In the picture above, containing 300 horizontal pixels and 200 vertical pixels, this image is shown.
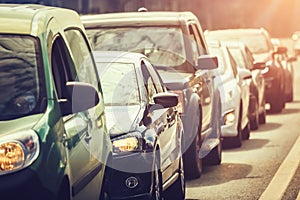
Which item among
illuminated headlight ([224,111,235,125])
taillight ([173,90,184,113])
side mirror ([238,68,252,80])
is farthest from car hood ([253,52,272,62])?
taillight ([173,90,184,113])

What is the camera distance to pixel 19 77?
7.18 meters

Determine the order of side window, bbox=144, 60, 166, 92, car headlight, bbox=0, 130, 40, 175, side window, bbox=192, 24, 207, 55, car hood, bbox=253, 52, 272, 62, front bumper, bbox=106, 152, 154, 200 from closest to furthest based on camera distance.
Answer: car headlight, bbox=0, 130, 40, 175 → front bumper, bbox=106, 152, 154, 200 → side window, bbox=144, 60, 166, 92 → side window, bbox=192, 24, 207, 55 → car hood, bbox=253, 52, 272, 62

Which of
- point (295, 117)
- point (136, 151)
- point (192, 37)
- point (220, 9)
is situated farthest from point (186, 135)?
point (220, 9)

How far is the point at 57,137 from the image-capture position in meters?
6.86

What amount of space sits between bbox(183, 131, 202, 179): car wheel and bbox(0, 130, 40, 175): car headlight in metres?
6.38

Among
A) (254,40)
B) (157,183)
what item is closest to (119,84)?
(157,183)

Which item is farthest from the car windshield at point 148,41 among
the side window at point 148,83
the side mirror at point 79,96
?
the side mirror at point 79,96

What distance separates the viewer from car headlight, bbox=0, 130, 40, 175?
650 cm

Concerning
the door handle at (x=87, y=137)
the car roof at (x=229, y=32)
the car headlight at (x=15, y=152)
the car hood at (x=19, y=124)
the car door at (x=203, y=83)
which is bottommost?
the car roof at (x=229, y=32)

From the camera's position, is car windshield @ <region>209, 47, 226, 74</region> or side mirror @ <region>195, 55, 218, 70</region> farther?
car windshield @ <region>209, 47, 226, 74</region>

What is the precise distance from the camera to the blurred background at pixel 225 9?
37438 millimetres

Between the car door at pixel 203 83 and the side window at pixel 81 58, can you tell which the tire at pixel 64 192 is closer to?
the side window at pixel 81 58

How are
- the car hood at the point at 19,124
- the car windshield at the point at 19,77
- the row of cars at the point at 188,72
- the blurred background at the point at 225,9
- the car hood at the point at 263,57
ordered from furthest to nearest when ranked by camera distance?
the blurred background at the point at 225,9
the car hood at the point at 263,57
the row of cars at the point at 188,72
the car windshield at the point at 19,77
the car hood at the point at 19,124

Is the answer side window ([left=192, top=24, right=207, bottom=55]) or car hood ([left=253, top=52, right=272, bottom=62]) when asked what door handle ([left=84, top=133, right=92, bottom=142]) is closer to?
side window ([left=192, top=24, right=207, bottom=55])
